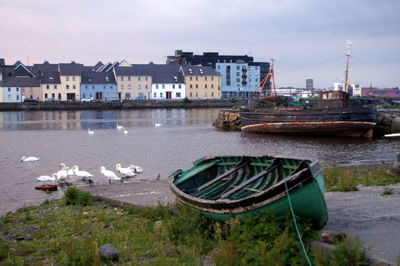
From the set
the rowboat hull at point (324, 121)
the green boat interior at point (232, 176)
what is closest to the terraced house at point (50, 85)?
the rowboat hull at point (324, 121)

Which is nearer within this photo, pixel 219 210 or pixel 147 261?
pixel 147 261

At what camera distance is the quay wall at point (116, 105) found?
99.4m

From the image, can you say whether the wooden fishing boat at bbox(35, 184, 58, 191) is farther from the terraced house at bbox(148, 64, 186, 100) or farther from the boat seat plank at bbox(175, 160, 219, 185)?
the terraced house at bbox(148, 64, 186, 100)

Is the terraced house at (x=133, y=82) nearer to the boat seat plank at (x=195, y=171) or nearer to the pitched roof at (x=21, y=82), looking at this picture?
the pitched roof at (x=21, y=82)

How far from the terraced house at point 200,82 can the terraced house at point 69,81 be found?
26161 mm

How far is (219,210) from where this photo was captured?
8898 mm

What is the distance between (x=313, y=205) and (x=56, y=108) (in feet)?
321

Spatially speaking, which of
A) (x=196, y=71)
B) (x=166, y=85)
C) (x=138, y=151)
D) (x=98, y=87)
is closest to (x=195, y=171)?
(x=138, y=151)

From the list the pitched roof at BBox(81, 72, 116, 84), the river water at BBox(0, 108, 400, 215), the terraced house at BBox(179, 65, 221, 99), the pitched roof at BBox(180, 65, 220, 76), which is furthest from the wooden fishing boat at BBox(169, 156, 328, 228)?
the pitched roof at BBox(180, 65, 220, 76)

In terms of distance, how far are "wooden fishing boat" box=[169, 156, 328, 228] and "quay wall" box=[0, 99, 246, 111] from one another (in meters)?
86.7

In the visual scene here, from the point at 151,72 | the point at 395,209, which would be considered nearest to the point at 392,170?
the point at 395,209

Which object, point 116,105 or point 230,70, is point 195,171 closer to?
point 116,105

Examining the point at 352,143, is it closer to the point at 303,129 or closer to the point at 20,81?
the point at 303,129

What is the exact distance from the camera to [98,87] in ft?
378
